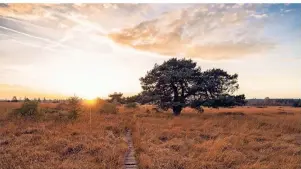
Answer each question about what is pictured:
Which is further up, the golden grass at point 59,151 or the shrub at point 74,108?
the shrub at point 74,108

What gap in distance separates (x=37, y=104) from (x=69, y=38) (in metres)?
11.2

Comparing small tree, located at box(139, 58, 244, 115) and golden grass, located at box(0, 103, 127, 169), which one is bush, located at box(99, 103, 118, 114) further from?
golden grass, located at box(0, 103, 127, 169)

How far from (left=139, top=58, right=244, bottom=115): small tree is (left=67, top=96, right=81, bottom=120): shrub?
6.67 m

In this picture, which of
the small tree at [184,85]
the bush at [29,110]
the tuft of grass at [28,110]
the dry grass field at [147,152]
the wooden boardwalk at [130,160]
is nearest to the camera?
the wooden boardwalk at [130,160]

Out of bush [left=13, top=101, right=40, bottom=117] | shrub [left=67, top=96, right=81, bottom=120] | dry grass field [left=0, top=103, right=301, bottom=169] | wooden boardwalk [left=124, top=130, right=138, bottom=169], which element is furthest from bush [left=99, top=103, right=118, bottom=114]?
wooden boardwalk [left=124, top=130, right=138, bottom=169]

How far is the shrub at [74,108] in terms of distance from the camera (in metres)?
18.4

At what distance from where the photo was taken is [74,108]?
61.3 feet

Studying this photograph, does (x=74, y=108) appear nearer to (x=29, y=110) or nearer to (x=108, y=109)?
(x=29, y=110)

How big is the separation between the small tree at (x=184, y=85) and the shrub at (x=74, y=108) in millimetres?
6672

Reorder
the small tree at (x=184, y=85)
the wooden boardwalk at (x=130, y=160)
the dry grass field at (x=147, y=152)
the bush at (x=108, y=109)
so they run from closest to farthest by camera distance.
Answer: the wooden boardwalk at (x=130, y=160) → the dry grass field at (x=147, y=152) → the small tree at (x=184, y=85) → the bush at (x=108, y=109)

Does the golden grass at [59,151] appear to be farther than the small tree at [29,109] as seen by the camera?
No

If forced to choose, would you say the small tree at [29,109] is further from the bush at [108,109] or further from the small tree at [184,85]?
the bush at [108,109]

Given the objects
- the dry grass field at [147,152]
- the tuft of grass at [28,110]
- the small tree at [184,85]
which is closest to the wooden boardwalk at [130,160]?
the dry grass field at [147,152]

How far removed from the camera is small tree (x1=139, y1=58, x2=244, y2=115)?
22.6m
